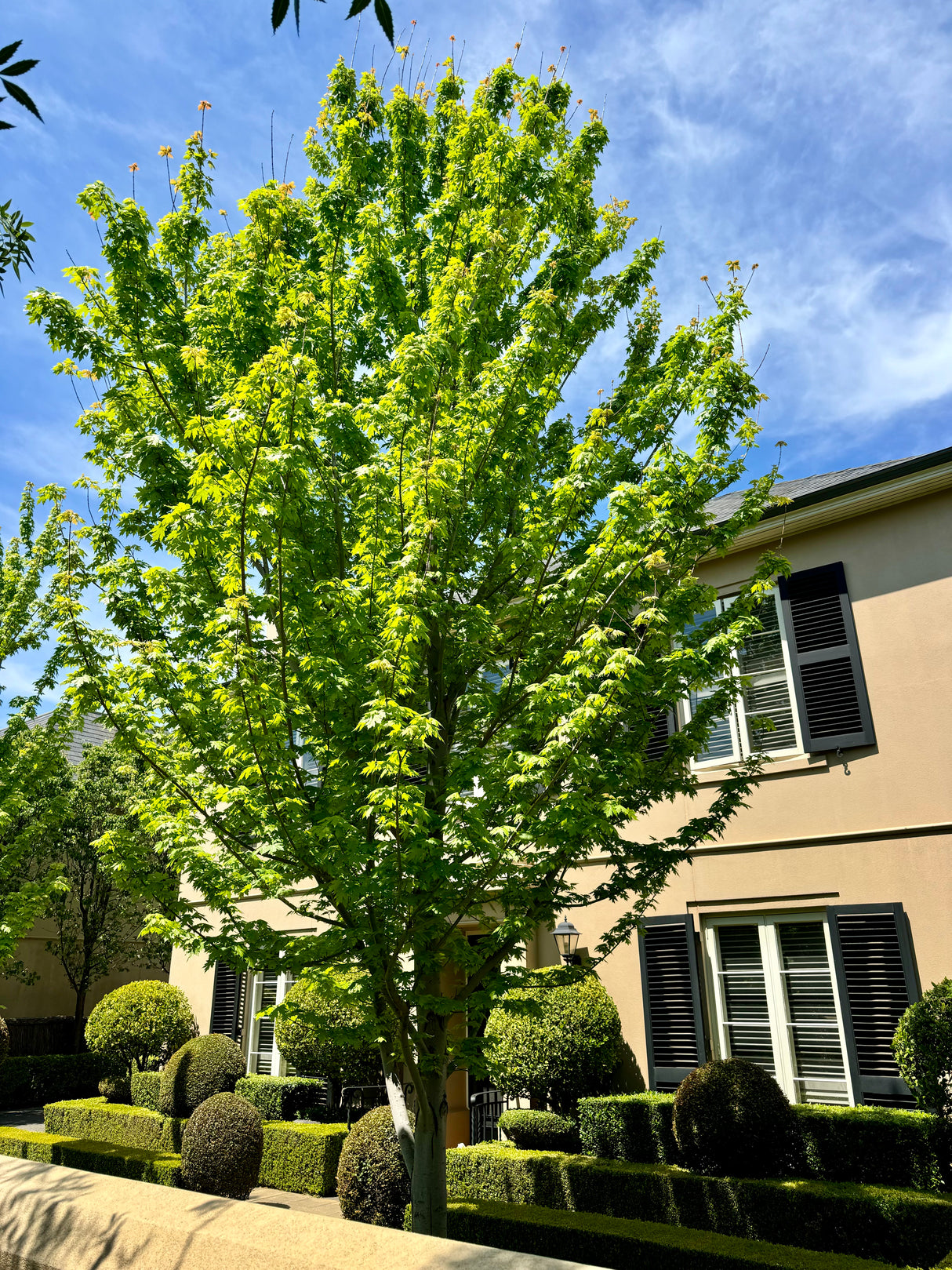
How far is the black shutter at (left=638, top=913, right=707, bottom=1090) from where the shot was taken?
9.29m

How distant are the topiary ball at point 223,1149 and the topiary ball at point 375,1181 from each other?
5.21ft

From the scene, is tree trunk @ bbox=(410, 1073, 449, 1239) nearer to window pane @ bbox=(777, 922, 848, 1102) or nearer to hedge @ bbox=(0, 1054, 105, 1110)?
window pane @ bbox=(777, 922, 848, 1102)

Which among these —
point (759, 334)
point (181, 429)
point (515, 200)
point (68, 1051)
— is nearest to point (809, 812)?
point (759, 334)

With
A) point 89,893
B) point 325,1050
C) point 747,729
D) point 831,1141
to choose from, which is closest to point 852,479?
point 747,729

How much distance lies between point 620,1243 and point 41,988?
21.5m

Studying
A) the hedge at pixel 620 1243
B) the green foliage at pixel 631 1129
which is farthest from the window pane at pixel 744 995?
the hedge at pixel 620 1243

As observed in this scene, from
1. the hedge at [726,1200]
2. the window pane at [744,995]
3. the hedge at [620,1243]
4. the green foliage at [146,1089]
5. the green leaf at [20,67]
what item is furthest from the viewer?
the green foliage at [146,1089]

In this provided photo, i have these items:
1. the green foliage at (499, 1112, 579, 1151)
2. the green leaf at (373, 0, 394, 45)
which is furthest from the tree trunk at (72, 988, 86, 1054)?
the green leaf at (373, 0, 394, 45)

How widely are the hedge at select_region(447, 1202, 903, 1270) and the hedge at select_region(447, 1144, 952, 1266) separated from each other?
39 cm

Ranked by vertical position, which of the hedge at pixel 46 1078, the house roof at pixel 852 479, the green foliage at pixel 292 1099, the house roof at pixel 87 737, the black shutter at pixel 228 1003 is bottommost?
the hedge at pixel 46 1078

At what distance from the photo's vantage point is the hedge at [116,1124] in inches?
468

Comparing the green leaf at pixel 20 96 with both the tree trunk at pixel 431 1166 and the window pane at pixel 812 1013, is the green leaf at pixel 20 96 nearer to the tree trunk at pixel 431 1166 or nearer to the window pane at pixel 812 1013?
the tree trunk at pixel 431 1166

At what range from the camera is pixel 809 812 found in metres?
9.53

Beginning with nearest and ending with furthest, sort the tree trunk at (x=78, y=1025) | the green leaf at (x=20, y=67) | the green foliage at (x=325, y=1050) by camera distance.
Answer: the green leaf at (x=20, y=67) → the green foliage at (x=325, y=1050) → the tree trunk at (x=78, y=1025)
